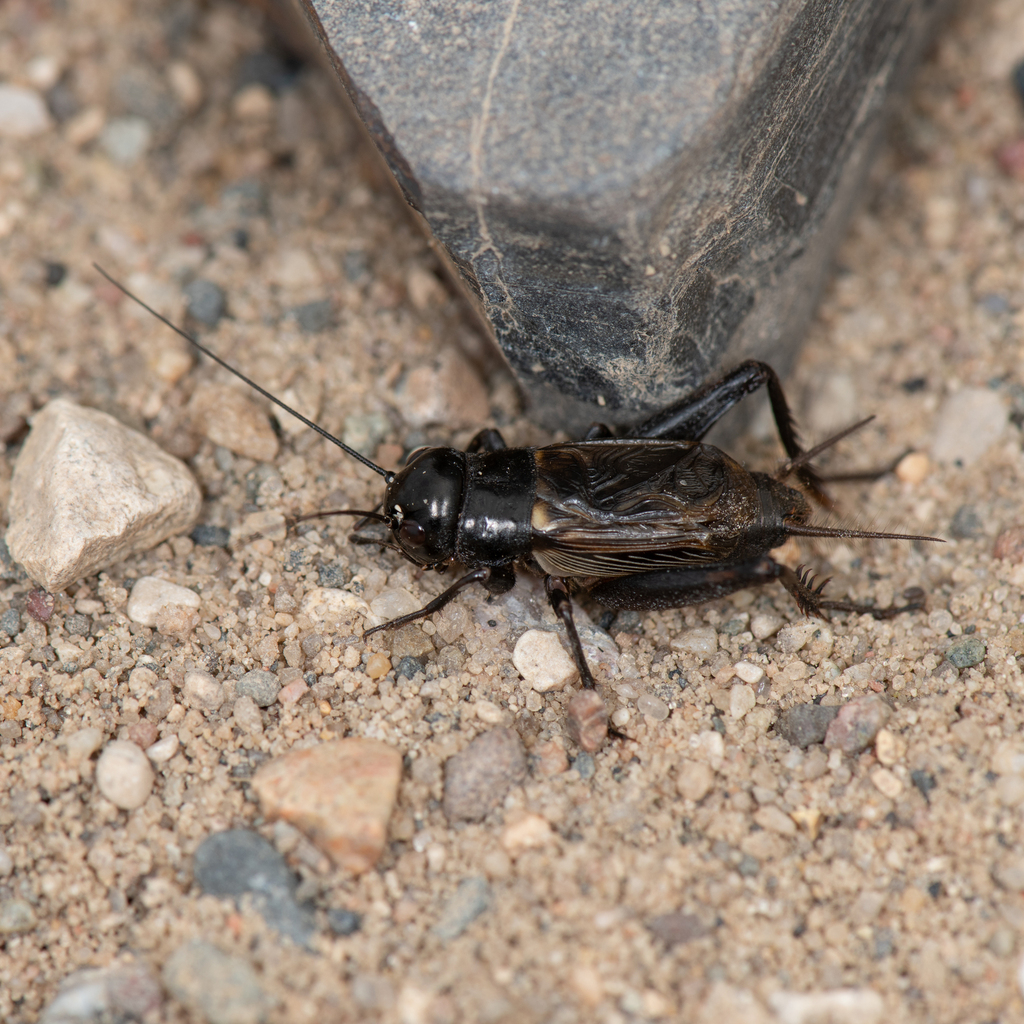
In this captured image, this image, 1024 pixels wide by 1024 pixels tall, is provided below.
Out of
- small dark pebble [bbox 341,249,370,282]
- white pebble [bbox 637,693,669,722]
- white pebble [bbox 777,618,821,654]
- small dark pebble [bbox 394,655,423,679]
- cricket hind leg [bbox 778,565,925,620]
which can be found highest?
small dark pebble [bbox 341,249,370,282]

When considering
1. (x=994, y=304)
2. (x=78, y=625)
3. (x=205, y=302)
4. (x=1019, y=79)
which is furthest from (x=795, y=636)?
(x=1019, y=79)

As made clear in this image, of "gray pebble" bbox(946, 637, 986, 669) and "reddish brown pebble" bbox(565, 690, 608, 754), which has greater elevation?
"gray pebble" bbox(946, 637, 986, 669)

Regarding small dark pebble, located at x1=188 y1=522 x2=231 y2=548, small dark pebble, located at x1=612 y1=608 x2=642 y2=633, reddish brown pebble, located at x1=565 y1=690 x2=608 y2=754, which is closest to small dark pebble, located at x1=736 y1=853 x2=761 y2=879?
reddish brown pebble, located at x1=565 y1=690 x2=608 y2=754

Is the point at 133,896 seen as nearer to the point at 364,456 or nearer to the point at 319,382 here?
the point at 364,456

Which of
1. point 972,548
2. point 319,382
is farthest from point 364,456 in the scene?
point 972,548

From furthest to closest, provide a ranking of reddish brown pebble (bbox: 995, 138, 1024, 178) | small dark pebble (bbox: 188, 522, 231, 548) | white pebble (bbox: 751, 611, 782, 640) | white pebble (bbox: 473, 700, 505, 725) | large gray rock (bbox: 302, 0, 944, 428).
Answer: reddish brown pebble (bbox: 995, 138, 1024, 178) → small dark pebble (bbox: 188, 522, 231, 548) → white pebble (bbox: 751, 611, 782, 640) → white pebble (bbox: 473, 700, 505, 725) → large gray rock (bbox: 302, 0, 944, 428)

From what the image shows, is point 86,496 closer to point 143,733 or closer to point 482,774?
point 143,733

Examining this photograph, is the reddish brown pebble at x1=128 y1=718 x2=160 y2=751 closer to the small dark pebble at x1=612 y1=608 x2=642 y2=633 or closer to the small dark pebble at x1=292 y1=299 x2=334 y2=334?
the small dark pebble at x1=612 y1=608 x2=642 y2=633
